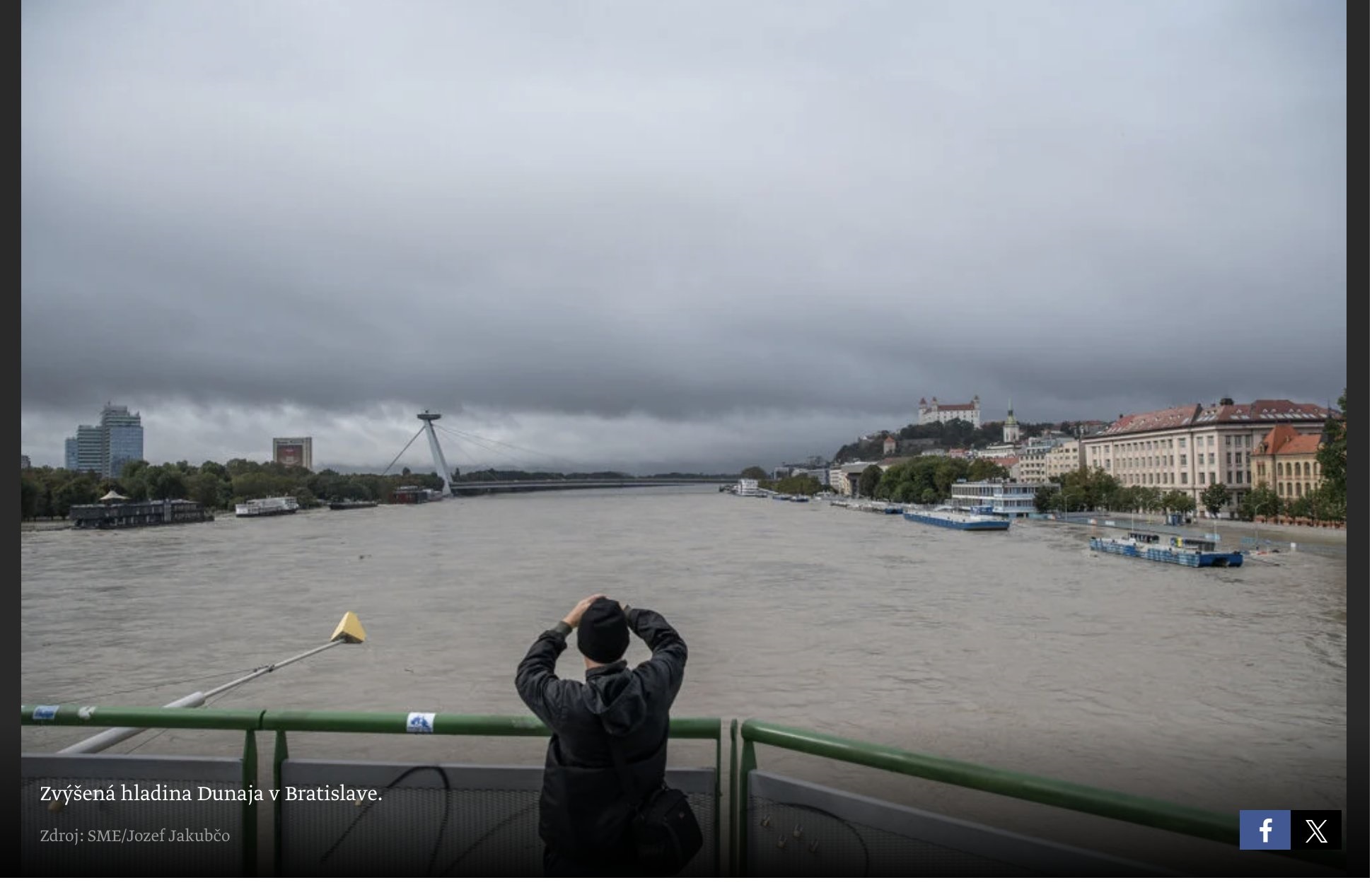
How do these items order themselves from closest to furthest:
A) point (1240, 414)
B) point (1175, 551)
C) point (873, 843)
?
point (873, 843)
point (1175, 551)
point (1240, 414)

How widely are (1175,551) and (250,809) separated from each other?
121 feet

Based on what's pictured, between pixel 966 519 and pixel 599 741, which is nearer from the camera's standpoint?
pixel 599 741

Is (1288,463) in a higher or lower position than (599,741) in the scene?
higher

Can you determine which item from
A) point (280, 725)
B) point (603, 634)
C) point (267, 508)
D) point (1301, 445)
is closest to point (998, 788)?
point (603, 634)

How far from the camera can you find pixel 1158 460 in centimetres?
7656

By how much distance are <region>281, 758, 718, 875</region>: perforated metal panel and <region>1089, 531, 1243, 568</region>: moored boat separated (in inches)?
1377

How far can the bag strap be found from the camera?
1.81 m

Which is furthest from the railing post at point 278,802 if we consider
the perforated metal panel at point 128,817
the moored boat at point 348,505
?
the moored boat at point 348,505

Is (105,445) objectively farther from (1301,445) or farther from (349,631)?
(1301,445)

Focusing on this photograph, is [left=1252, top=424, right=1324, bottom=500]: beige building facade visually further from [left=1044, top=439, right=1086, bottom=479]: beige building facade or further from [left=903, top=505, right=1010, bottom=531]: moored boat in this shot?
[left=1044, top=439, right=1086, bottom=479]: beige building facade

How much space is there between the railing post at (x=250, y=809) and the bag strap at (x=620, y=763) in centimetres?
116

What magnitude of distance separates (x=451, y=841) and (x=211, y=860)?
29.1 inches

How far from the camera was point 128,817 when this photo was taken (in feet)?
8.04

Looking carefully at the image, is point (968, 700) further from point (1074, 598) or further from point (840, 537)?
point (840, 537)
